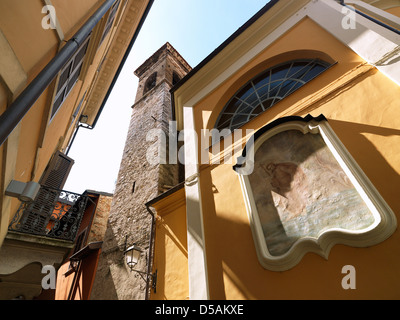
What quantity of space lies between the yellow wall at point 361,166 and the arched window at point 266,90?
0.81ft

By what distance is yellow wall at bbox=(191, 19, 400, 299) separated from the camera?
95.3 inches

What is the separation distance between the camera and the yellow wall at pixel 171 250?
166 inches

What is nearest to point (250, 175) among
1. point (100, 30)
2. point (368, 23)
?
point (368, 23)

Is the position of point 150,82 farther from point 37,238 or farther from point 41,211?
point 37,238

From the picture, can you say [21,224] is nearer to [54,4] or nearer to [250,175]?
[54,4]

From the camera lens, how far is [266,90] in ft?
16.8

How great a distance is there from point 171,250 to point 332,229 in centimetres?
310

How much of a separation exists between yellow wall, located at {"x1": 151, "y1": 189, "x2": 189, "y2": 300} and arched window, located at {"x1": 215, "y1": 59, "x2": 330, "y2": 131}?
205 cm

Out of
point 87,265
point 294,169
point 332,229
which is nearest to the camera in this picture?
point 332,229

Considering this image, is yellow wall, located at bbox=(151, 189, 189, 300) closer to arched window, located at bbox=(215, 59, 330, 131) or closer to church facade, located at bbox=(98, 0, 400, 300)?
church facade, located at bbox=(98, 0, 400, 300)

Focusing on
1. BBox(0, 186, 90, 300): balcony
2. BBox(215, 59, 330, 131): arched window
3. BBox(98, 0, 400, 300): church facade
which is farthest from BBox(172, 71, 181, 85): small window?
BBox(0, 186, 90, 300): balcony

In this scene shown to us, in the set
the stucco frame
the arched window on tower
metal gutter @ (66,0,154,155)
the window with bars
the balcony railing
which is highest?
the arched window on tower

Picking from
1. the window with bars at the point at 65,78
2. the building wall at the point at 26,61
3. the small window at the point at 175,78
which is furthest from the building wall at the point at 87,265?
the small window at the point at 175,78

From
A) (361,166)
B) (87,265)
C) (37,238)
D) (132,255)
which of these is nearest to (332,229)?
(361,166)
